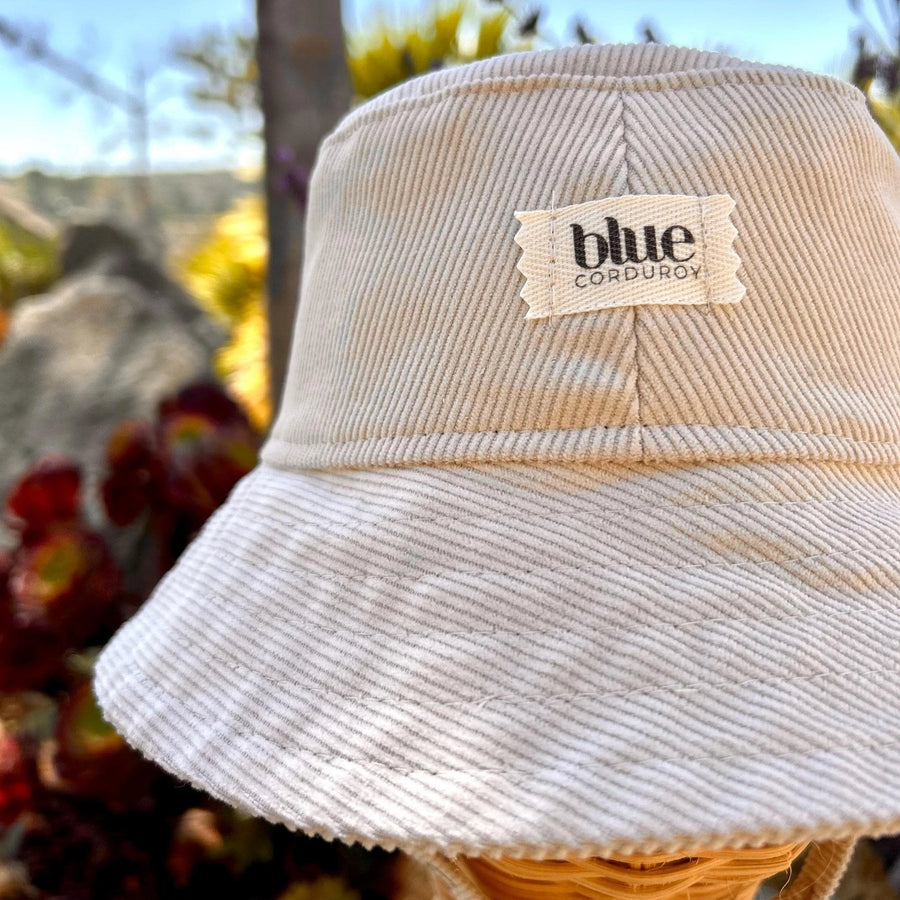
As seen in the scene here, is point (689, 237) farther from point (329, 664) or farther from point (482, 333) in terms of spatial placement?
point (329, 664)

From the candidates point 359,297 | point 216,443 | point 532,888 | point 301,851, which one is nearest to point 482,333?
point 359,297

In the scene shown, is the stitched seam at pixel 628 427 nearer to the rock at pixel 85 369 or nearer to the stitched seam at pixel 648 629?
the stitched seam at pixel 648 629

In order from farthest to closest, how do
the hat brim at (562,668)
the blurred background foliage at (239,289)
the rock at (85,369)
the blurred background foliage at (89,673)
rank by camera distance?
the blurred background foliage at (239,289)
the rock at (85,369)
the blurred background foliage at (89,673)
the hat brim at (562,668)

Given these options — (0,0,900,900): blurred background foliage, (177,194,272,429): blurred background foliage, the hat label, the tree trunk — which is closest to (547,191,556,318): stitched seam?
the hat label

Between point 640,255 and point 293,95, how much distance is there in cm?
110

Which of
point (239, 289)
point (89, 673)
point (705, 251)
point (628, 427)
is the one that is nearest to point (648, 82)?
point (705, 251)

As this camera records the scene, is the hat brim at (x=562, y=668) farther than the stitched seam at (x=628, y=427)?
No

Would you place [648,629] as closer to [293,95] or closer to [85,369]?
[293,95]

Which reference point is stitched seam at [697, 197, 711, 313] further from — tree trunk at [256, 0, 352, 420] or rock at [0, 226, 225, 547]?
rock at [0, 226, 225, 547]

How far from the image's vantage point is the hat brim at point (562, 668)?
0.45m

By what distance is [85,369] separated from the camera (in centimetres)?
211

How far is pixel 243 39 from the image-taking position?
2.93 meters

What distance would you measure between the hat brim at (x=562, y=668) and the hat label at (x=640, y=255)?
112 mm

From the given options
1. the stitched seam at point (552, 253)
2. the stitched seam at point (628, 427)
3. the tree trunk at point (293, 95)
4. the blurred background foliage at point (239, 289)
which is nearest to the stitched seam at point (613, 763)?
the stitched seam at point (628, 427)
